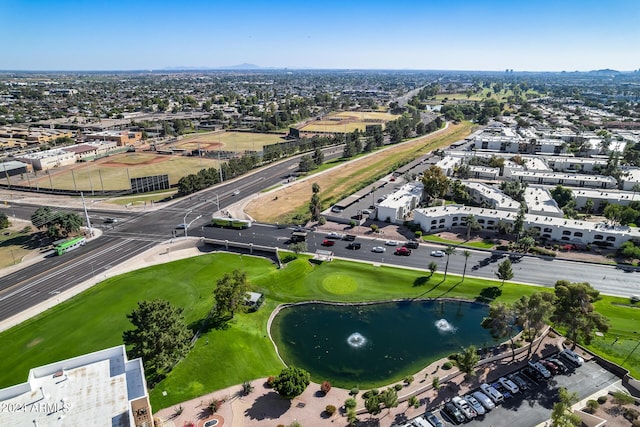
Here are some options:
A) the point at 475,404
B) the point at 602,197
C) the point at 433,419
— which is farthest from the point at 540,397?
the point at 602,197

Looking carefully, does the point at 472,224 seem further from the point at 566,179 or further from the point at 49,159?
the point at 49,159

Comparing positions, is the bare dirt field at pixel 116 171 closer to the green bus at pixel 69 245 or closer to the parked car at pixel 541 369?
the green bus at pixel 69 245

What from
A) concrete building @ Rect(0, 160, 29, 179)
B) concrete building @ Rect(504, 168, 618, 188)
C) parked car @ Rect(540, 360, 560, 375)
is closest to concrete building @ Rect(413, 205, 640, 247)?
concrete building @ Rect(504, 168, 618, 188)

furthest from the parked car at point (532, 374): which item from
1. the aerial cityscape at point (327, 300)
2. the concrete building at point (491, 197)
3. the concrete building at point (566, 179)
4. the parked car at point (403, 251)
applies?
the concrete building at point (566, 179)

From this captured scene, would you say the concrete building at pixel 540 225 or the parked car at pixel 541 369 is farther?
the concrete building at pixel 540 225

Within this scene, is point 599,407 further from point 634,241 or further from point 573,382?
point 634,241

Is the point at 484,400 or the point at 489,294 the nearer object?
the point at 484,400

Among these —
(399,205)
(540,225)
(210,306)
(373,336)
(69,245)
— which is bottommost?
(373,336)
